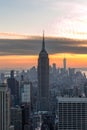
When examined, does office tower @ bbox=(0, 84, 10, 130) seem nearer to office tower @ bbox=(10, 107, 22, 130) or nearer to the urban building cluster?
the urban building cluster

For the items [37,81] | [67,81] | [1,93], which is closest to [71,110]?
[1,93]

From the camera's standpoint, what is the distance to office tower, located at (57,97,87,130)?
18.3 m

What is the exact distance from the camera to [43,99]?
32.5 meters

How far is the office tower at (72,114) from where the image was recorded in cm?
1834

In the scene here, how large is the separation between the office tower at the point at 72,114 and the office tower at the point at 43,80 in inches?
436

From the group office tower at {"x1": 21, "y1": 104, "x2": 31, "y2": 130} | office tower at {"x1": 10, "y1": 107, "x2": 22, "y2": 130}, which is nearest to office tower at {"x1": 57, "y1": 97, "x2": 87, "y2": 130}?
office tower at {"x1": 10, "y1": 107, "x2": 22, "y2": 130}

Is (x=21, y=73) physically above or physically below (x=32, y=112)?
above

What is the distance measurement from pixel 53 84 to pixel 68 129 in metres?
16.3

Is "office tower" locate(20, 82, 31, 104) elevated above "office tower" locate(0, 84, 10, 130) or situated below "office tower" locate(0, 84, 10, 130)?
above

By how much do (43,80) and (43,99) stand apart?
3129 mm

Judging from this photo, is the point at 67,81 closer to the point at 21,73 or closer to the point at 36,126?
the point at 21,73

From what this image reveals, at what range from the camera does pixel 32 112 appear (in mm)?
27172

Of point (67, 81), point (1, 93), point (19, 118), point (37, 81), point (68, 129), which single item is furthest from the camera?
point (37, 81)

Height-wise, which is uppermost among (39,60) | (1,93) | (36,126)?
(39,60)
